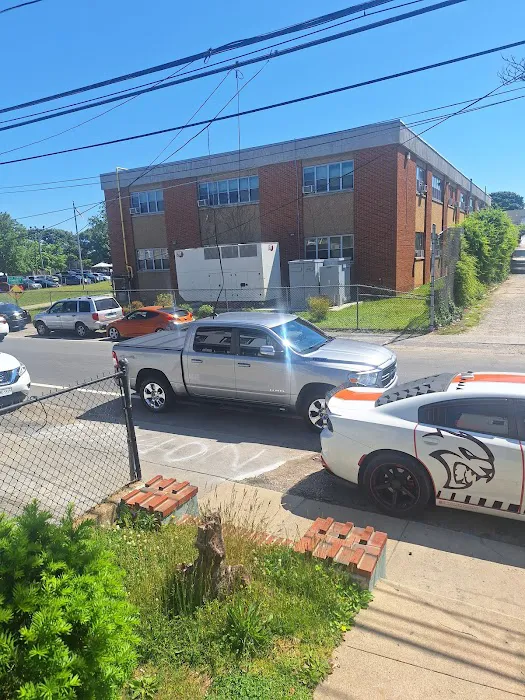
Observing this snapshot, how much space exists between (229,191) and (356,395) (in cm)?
2412

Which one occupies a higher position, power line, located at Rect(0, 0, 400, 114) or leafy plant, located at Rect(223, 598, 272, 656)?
power line, located at Rect(0, 0, 400, 114)

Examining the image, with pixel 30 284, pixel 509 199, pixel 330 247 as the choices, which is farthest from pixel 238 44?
pixel 509 199

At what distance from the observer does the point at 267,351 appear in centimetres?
740

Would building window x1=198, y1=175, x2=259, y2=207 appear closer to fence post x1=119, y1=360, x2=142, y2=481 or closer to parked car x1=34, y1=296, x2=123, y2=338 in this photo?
parked car x1=34, y1=296, x2=123, y2=338

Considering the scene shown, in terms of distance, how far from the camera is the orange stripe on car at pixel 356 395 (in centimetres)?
540

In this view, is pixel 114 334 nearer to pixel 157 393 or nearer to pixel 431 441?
pixel 157 393

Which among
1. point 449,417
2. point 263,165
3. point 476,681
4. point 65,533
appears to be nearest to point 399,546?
point 449,417

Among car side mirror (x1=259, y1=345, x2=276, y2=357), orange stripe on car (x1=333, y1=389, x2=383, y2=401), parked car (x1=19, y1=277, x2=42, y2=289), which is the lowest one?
parked car (x1=19, y1=277, x2=42, y2=289)

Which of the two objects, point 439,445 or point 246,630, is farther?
point 439,445

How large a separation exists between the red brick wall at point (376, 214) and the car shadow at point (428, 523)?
2030 centimetres

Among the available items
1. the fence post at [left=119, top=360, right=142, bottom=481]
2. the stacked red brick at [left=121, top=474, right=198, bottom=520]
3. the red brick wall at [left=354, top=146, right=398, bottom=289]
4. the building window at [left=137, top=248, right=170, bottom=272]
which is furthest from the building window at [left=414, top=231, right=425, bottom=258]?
the stacked red brick at [left=121, top=474, right=198, bottom=520]

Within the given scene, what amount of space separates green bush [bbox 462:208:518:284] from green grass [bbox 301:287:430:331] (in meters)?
5.33

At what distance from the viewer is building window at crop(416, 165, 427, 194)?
27297 millimetres

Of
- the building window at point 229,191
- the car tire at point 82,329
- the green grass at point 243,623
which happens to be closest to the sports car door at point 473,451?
the green grass at point 243,623
